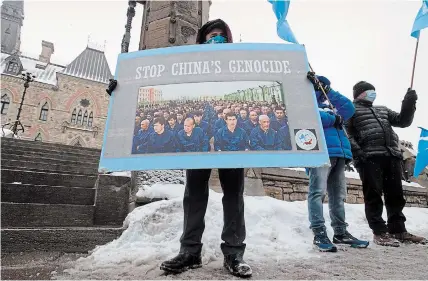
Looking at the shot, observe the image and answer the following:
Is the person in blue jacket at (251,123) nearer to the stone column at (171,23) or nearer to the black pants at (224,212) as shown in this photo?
the black pants at (224,212)

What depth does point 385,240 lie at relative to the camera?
307 cm

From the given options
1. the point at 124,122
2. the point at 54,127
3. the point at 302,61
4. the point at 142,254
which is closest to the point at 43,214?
the point at 142,254

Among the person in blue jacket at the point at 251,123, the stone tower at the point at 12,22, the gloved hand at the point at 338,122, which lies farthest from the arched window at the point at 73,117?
the person in blue jacket at the point at 251,123

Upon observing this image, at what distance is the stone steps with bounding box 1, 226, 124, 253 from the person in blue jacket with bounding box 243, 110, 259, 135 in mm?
1711

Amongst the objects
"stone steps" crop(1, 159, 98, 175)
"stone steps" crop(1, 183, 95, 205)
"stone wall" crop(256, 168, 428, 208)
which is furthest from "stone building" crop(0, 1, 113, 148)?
"stone steps" crop(1, 183, 95, 205)

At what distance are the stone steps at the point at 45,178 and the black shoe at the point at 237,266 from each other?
2442mm

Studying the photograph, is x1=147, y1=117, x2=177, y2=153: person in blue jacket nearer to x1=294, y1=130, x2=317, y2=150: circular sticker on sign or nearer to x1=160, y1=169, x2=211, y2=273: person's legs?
x1=160, y1=169, x2=211, y2=273: person's legs

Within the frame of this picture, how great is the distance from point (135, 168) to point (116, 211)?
5.34ft

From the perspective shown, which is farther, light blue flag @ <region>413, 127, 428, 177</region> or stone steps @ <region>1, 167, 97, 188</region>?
light blue flag @ <region>413, 127, 428, 177</region>

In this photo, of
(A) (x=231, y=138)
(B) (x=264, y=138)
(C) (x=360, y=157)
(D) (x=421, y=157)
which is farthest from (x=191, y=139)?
(D) (x=421, y=157)

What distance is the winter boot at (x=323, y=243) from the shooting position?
2535 mm

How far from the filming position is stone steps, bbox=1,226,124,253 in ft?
7.79

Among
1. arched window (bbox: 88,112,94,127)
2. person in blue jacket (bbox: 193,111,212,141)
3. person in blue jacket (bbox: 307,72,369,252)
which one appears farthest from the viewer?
arched window (bbox: 88,112,94,127)

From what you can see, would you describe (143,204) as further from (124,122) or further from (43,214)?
(124,122)
